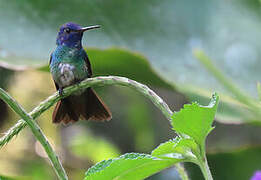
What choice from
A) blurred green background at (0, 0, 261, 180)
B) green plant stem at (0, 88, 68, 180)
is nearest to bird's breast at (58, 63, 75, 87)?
blurred green background at (0, 0, 261, 180)

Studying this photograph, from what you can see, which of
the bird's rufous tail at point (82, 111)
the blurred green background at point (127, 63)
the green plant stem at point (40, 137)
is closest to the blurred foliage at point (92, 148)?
the blurred green background at point (127, 63)

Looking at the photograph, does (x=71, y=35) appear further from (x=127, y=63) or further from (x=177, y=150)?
(x=177, y=150)

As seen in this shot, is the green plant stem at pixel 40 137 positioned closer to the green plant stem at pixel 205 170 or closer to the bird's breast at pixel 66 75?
Result: the green plant stem at pixel 205 170

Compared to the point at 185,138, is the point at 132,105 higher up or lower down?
lower down

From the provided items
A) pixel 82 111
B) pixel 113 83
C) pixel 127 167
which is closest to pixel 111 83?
pixel 113 83

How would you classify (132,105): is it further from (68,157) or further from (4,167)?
(4,167)

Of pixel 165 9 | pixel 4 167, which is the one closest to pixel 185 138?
pixel 4 167

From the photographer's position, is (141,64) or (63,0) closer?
(141,64)
